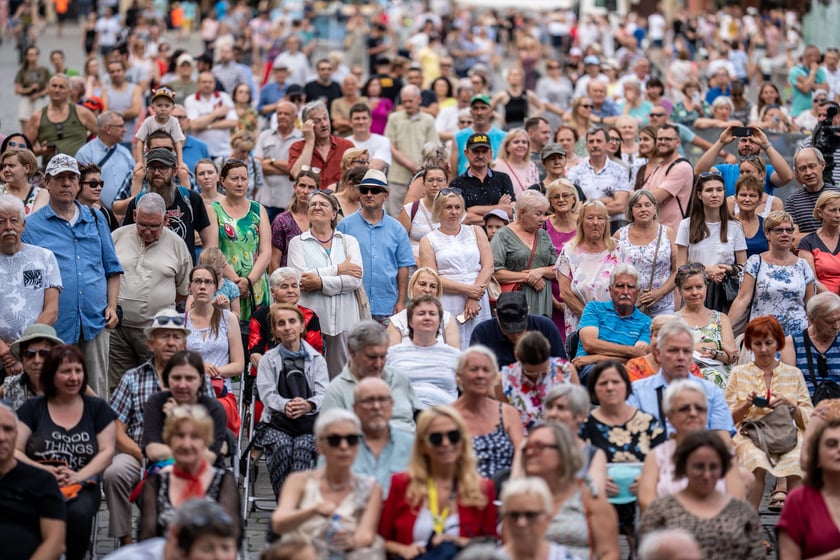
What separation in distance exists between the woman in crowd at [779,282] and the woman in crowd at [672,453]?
2747 mm

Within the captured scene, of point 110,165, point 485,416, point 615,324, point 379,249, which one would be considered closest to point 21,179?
point 110,165

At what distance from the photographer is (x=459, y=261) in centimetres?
1077

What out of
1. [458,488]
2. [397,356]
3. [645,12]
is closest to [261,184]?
[397,356]

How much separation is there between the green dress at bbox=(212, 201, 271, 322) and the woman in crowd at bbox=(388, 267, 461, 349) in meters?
1.72

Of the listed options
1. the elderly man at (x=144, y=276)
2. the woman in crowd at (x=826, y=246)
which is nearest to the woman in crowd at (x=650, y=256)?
the woman in crowd at (x=826, y=246)

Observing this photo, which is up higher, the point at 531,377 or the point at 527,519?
the point at 531,377

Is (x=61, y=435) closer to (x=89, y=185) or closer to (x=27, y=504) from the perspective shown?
(x=27, y=504)

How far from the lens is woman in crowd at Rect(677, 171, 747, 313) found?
1096cm

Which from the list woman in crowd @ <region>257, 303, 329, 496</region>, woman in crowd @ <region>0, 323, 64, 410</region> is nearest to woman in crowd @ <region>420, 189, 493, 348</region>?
woman in crowd @ <region>257, 303, 329, 496</region>

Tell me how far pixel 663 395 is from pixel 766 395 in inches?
39.2

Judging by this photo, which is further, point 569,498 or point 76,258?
point 76,258

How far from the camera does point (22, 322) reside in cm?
927

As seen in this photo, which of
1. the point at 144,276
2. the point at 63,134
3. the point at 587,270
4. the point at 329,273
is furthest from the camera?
the point at 63,134

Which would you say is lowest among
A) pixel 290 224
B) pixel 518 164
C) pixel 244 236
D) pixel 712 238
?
pixel 712 238
